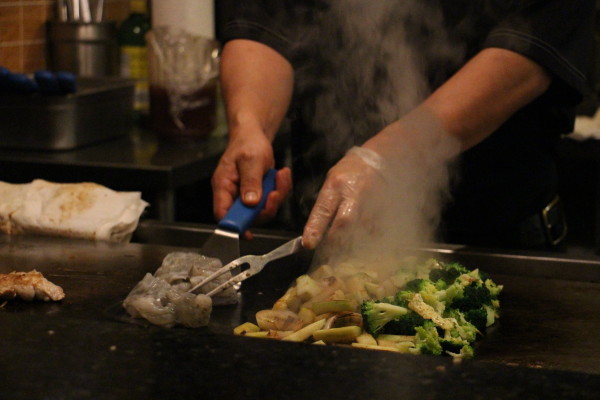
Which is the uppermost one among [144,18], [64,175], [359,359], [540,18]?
[144,18]

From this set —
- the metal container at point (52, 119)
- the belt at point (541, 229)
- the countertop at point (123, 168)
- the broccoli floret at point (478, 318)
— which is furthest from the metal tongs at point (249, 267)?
the metal container at point (52, 119)

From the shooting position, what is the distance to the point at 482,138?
235cm

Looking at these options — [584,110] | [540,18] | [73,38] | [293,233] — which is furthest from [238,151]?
[584,110]

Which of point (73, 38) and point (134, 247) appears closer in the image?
point (134, 247)

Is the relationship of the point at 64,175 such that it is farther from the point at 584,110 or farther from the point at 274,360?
the point at 584,110

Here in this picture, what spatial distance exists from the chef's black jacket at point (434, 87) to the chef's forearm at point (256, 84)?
0.13ft

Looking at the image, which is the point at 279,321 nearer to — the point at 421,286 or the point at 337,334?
the point at 337,334

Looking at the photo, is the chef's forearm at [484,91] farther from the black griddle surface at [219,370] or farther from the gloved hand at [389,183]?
the black griddle surface at [219,370]

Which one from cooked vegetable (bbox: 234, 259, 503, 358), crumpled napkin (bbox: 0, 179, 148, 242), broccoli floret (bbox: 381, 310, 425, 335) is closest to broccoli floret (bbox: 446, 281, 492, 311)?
cooked vegetable (bbox: 234, 259, 503, 358)

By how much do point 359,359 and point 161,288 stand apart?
0.69 metres

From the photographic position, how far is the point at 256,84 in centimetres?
253

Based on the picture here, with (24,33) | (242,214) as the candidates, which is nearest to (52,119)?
(24,33)

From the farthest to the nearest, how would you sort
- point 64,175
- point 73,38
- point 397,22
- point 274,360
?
1. point 73,38
2. point 64,175
3. point 397,22
4. point 274,360

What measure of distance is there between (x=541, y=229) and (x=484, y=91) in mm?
558
